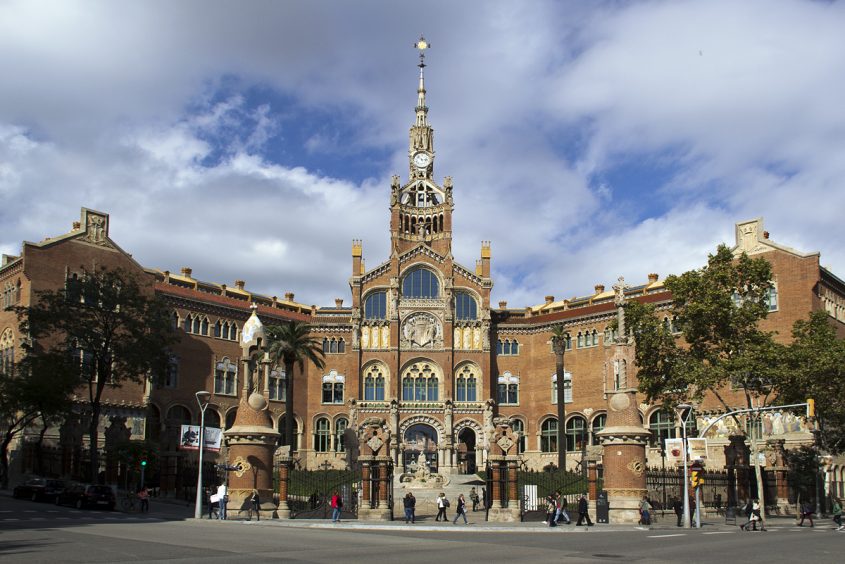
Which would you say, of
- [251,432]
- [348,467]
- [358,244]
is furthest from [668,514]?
[358,244]

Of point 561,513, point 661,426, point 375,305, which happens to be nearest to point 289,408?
point 375,305

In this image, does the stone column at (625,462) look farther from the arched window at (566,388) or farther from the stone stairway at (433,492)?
the arched window at (566,388)

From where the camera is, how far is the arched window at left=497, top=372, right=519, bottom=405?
81.8 metres

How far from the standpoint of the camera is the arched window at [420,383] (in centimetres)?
7925

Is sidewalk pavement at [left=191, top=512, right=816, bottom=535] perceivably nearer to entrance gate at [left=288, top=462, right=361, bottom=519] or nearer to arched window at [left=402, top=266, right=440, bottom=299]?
entrance gate at [left=288, top=462, right=361, bottom=519]

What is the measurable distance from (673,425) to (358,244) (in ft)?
102

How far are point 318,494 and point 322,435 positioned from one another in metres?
30.0

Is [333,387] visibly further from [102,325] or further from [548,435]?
[102,325]

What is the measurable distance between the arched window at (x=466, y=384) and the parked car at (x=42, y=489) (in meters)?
39.8

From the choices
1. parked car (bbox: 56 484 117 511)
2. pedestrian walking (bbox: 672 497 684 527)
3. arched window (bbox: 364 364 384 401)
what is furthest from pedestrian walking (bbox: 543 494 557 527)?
A: arched window (bbox: 364 364 384 401)

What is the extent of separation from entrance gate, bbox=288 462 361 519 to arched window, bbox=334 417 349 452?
75.6 ft

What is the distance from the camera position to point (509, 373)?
82375 mm

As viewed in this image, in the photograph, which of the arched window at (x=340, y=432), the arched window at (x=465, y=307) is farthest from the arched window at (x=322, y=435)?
the arched window at (x=465, y=307)

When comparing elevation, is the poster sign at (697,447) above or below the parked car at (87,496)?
above
